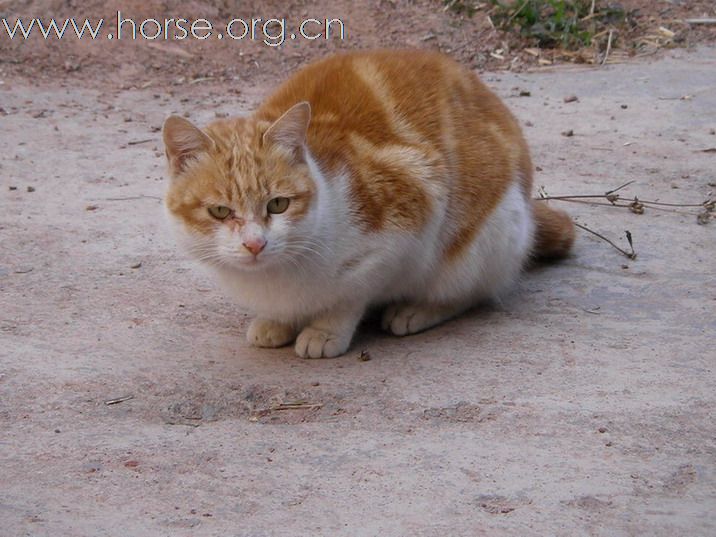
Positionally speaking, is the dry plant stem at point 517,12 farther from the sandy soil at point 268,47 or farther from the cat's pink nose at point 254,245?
the cat's pink nose at point 254,245

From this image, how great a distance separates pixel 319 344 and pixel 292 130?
2.59ft

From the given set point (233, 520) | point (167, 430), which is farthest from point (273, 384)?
point (233, 520)

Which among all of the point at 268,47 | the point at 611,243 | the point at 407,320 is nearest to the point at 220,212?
the point at 407,320

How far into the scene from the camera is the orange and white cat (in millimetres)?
3656

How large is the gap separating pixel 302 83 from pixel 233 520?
6.21 ft

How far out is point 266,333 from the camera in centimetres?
414

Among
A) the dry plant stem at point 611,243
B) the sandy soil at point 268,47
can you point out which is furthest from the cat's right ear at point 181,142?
the sandy soil at point 268,47

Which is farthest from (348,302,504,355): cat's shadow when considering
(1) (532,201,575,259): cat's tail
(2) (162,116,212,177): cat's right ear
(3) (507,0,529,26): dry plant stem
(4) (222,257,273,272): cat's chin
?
(3) (507,0,529,26): dry plant stem

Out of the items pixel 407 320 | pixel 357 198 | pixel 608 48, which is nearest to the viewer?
pixel 357 198

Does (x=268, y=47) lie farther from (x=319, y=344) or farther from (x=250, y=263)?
(x=250, y=263)

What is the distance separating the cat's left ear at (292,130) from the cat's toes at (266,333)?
28.1 inches

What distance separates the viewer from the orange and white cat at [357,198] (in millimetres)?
3656

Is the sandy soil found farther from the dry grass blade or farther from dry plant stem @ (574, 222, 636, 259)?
the dry grass blade

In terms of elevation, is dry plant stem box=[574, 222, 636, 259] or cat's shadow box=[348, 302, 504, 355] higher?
dry plant stem box=[574, 222, 636, 259]
